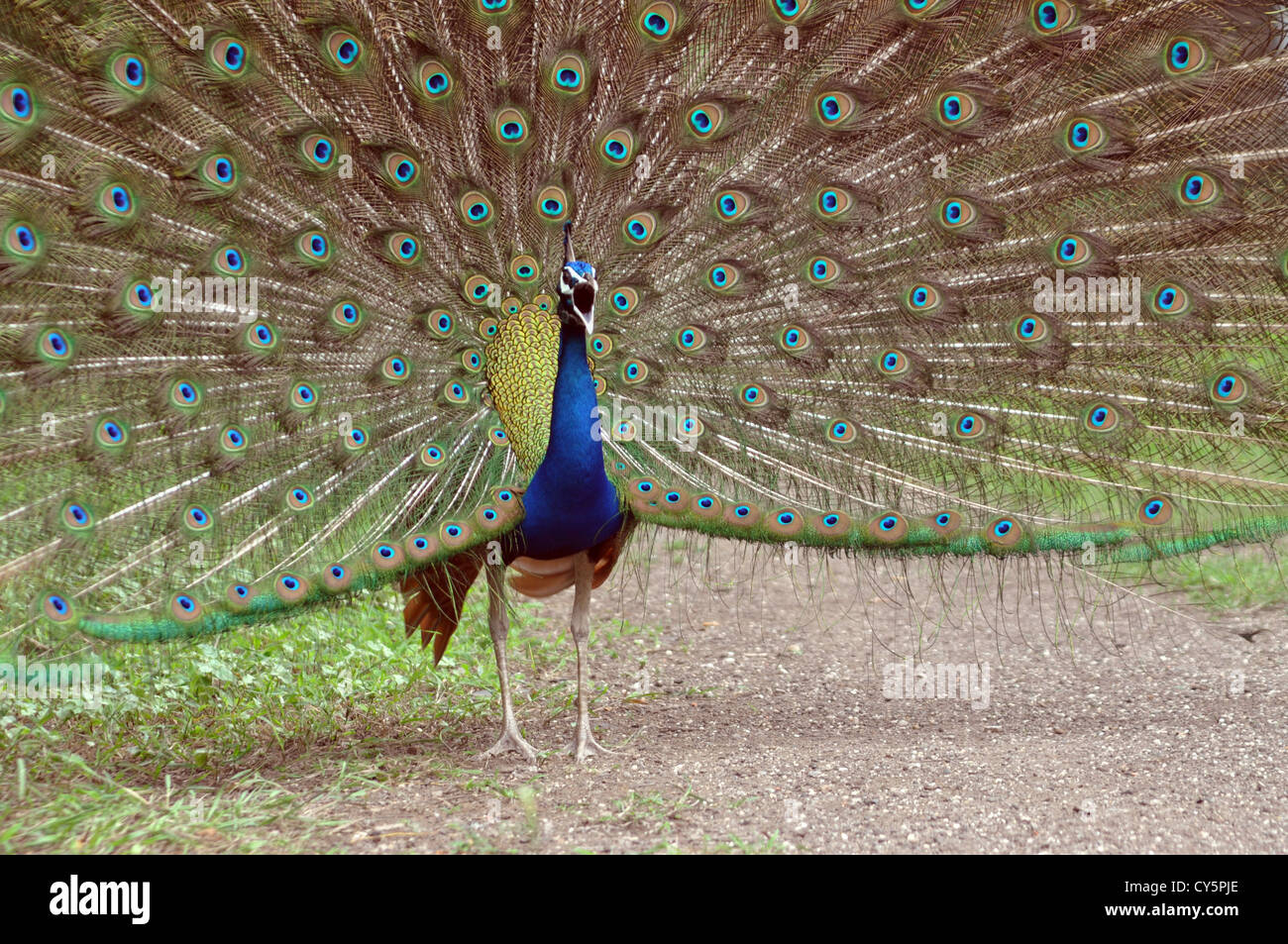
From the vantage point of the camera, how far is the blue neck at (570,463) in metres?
4.17

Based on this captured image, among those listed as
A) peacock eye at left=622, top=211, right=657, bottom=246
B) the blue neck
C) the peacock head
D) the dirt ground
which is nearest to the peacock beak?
the peacock head

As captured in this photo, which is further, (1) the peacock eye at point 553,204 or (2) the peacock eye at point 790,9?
(1) the peacock eye at point 553,204

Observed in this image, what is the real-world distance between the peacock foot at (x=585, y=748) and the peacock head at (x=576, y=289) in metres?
1.80

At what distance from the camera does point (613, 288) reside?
445 cm

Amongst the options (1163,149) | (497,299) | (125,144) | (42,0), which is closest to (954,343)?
(1163,149)

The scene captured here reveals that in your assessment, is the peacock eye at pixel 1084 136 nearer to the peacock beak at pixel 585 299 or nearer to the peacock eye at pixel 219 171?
the peacock beak at pixel 585 299

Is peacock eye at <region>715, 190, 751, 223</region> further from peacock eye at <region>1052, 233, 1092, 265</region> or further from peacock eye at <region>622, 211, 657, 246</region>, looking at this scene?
peacock eye at <region>1052, 233, 1092, 265</region>

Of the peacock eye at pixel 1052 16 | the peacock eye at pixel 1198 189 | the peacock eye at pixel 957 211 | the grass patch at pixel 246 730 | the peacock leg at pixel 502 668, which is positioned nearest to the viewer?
the grass patch at pixel 246 730

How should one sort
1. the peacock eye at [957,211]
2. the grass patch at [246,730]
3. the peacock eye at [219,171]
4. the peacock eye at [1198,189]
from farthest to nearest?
1. the peacock eye at [957,211]
2. the peacock eye at [1198,189]
3. the peacock eye at [219,171]
4. the grass patch at [246,730]

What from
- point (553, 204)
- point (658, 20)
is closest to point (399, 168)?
point (553, 204)

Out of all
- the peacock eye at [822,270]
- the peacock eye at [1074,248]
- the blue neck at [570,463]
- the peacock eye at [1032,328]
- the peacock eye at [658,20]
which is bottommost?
the blue neck at [570,463]

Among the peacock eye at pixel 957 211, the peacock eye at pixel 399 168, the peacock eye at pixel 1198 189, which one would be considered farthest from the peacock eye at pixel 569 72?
the peacock eye at pixel 1198 189

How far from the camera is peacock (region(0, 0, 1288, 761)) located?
402cm

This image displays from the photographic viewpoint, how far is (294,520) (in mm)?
4098
